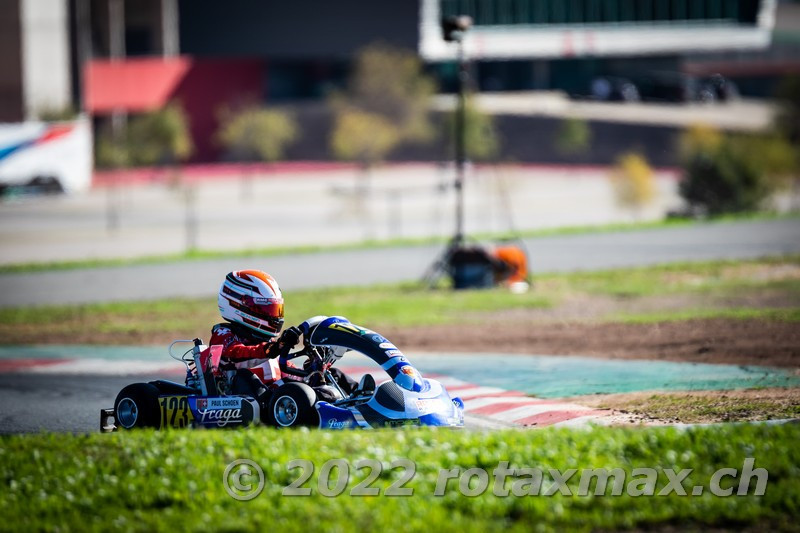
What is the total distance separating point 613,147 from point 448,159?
401 inches

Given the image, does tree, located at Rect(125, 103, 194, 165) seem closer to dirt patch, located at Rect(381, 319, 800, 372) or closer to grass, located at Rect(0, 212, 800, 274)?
grass, located at Rect(0, 212, 800, 274)

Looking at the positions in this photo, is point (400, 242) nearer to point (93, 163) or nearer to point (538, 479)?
point (538, 479)

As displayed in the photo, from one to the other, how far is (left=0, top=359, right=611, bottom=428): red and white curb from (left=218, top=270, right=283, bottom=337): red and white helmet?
227 centimetres

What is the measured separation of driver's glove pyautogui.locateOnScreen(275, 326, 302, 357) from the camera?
34.0 feet

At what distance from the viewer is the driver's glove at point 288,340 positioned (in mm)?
10367

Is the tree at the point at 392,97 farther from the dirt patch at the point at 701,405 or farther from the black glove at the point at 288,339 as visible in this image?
the black glove at the point at 288,339

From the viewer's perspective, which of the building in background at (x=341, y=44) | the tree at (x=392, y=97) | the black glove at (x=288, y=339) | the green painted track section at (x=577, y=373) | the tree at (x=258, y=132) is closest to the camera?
the black glove at (x=288, y=339)

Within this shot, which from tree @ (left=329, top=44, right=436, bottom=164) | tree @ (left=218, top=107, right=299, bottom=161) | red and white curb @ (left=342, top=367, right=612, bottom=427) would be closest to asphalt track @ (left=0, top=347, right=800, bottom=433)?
red and white curb @ (left=342, top=367, right=612, bottom=427)

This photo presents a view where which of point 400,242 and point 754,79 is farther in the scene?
point 754,79

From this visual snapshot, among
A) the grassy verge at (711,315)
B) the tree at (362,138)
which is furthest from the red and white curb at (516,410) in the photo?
the tree at (362,138)

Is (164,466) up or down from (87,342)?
up

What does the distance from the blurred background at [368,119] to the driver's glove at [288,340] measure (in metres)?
23.5

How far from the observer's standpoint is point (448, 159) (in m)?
64.6

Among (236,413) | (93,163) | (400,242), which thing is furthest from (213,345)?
(93,163)
